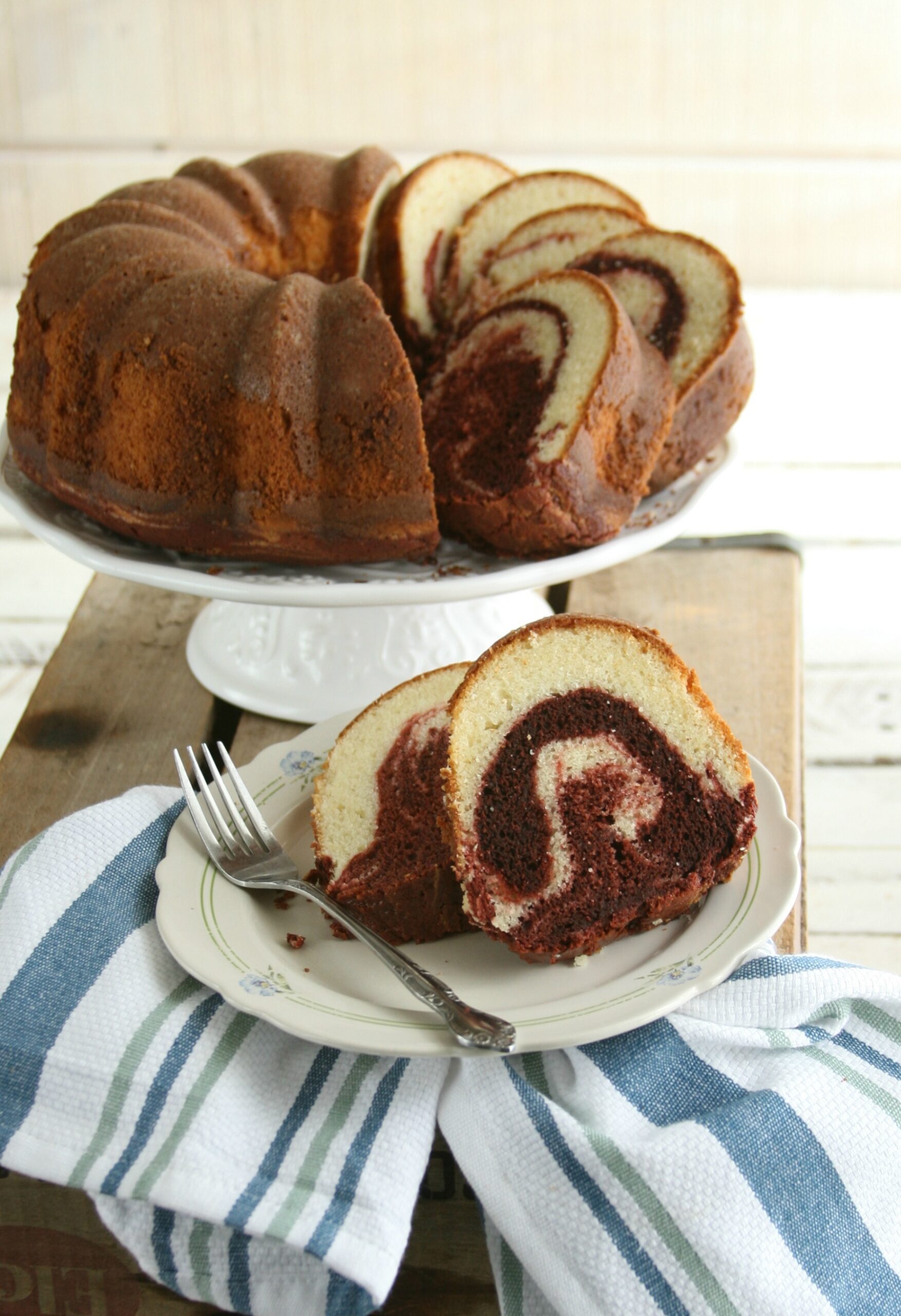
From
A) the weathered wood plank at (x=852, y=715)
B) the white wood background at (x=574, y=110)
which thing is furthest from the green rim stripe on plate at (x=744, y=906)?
the white wood background at (x=574, y=110)

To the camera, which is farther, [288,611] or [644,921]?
[288,611]

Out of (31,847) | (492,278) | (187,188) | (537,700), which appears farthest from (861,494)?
(31,847)

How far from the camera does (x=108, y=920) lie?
1.09 metres

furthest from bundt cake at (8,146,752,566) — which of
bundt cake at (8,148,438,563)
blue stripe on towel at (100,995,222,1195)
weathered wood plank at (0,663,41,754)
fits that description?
weathered wood plank at (0,663,41,754)

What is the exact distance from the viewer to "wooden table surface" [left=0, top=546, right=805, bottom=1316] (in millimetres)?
1422

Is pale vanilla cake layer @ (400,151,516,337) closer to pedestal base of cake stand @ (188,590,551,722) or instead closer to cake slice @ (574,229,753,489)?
cake slice @ (574,229,753,489)

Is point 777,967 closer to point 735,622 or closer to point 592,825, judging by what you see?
point 592,825

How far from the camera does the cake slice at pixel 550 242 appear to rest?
1.71m

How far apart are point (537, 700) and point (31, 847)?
1.46 feet

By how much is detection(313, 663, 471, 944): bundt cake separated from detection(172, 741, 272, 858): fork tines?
5 cm

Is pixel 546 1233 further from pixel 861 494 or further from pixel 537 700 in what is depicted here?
pixel 861 494

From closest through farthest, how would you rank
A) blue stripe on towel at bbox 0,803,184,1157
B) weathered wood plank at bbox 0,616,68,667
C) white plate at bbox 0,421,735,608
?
blue stripe on towel at bbox 0,803,184,1157
white plate at bbox 0,421,735,608
weathered wood plank at bbox 0,616,68,667

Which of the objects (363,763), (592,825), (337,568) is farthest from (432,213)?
(592,825)

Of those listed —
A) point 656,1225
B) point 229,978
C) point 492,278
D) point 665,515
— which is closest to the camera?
point 656,1225
